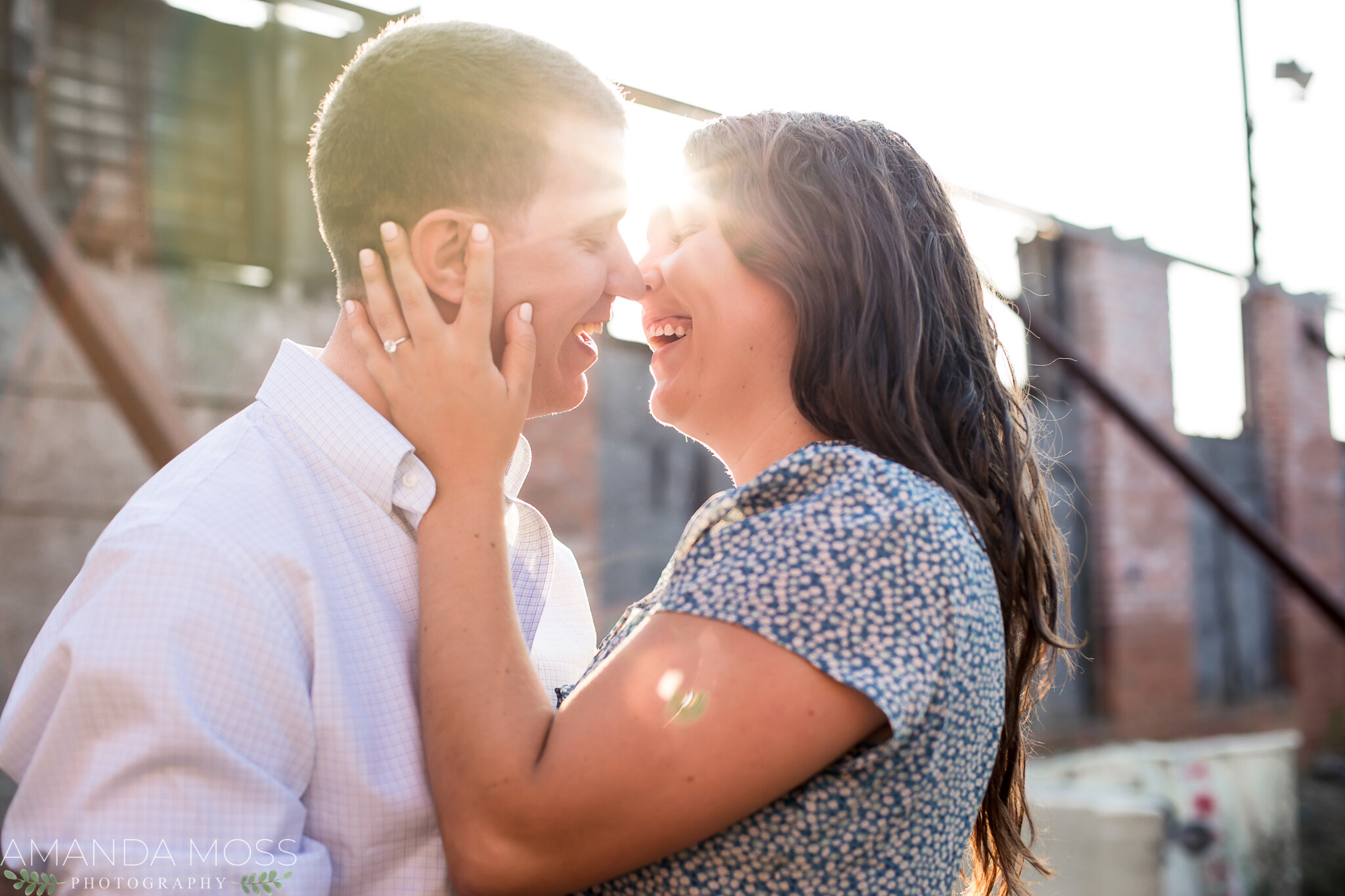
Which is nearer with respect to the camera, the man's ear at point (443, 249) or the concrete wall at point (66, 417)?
the man's ear at point (443, 249)

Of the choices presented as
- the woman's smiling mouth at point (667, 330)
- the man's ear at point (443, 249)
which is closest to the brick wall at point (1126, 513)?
the woman's smiling mouth at point (667, 330)

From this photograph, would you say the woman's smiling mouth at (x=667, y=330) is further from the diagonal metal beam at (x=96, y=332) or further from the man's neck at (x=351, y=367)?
the diagonal metal beam at (x=96, y=332)

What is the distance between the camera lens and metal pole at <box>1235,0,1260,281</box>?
21.5ft

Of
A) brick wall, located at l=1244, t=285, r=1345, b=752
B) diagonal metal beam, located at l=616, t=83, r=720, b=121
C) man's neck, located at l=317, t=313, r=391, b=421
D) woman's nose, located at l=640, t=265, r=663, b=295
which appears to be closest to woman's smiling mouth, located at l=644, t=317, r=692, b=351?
woman's nose, located at l=640, t=265, r=663, b=295

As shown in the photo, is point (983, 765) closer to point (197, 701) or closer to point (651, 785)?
point (651, 785)

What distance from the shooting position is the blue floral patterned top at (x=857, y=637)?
1136mm

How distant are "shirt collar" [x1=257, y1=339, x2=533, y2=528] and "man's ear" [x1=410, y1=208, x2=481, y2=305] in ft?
0.63

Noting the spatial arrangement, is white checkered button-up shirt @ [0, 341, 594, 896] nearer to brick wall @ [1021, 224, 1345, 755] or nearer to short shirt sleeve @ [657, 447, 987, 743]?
short shirt sleeve @ [657, 447, 987, 743]

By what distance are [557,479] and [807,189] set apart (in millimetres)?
2964

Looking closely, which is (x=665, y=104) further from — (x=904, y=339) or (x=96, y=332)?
(x=96, y=332)

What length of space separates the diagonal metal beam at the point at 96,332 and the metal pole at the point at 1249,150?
259 inches

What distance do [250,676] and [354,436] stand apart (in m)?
0.37

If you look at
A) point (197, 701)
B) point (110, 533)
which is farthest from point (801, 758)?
point (110, 533)

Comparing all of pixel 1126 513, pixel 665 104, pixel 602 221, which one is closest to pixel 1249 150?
pixel 1126 513
